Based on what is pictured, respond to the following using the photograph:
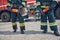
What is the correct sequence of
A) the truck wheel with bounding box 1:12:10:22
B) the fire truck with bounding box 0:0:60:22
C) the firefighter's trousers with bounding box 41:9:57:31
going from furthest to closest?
the truck wheel with bounding box 1:12:10:22 → the fire truck with bounding box 0:0:60:22 → the firefighter's trousers with bounding box 41:9:57:31

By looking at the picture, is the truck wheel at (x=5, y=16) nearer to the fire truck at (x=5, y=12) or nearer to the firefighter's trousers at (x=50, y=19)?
the fire truck at (x=5, y=12)

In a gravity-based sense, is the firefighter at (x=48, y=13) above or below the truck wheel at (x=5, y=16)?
above

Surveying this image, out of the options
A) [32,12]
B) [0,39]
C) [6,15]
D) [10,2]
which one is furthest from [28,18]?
[0,39]

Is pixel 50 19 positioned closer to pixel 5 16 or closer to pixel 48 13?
pixel 48 13

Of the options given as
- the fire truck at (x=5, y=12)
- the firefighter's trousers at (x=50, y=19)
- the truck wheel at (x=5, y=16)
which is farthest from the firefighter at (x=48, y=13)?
the truck wheel at (x=5, y=16)

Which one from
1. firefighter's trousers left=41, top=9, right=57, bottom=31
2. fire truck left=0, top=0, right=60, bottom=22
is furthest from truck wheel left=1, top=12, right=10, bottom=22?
firefighter's trousers left=41, top=9, right=57, bottom=31

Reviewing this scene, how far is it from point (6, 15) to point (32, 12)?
6.60 ft

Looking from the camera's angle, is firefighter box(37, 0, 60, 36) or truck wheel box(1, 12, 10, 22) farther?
truck wheel box(1, 12, 10, 22)

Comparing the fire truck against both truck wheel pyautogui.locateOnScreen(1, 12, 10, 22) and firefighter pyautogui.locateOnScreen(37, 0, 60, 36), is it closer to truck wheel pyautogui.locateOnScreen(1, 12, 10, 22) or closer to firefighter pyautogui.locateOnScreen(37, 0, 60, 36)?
truck wheel pyautogui.locateOnScreen(1, 12, 10, 22)

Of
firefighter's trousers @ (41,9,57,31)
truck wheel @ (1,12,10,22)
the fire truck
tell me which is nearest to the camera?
firefighter's trousers @ (41,9,57,31)

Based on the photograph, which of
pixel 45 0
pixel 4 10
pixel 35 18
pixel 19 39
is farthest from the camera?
pixel 4 10

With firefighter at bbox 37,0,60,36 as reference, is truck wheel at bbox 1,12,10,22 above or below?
below

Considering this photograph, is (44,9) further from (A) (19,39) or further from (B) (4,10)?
(B) (4,10)

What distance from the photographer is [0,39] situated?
820cm
